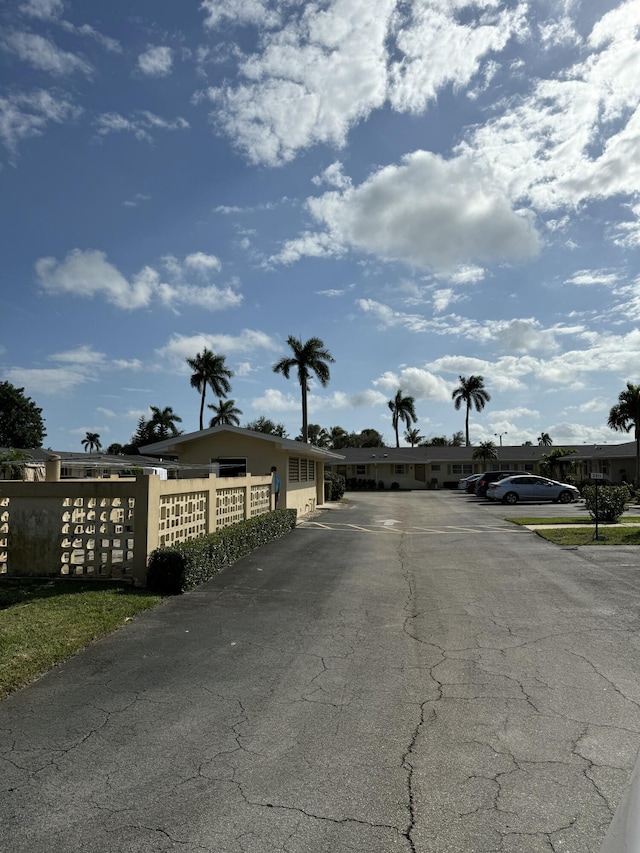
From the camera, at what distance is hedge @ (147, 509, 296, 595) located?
8.81 meters

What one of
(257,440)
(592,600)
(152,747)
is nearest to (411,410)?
(257,440)

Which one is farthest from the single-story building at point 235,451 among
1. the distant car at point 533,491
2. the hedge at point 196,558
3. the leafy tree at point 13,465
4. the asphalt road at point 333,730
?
the distant car at point 533,491

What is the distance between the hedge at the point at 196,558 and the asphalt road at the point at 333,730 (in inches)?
22.2

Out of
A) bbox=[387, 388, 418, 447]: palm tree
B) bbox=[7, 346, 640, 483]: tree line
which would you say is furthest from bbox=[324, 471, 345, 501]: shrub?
bbox=[387, 388, 418, 447]: palm tree

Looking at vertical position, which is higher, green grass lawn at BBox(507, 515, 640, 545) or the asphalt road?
green grass lawn at BBox(507, 515, 640, 545)

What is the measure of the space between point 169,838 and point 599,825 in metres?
2.19

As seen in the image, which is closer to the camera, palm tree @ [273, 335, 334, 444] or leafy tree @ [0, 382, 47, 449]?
palm tree @ [273, 335, 334, 444]

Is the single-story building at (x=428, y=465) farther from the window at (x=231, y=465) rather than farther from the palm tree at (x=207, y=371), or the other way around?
the window at (x=231, y=465)

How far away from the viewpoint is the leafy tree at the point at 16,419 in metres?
64.2

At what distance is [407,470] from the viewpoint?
6075 centimetres

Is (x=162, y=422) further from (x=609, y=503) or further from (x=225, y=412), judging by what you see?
(x=609, y=503)

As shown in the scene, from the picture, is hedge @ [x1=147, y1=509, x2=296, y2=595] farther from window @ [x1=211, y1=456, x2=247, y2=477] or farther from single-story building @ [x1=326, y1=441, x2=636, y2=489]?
single-story building @ [x1=326, y1=441, x2=636, y2=489]

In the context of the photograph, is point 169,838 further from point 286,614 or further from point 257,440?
point 257,440

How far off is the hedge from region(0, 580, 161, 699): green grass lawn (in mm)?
342
